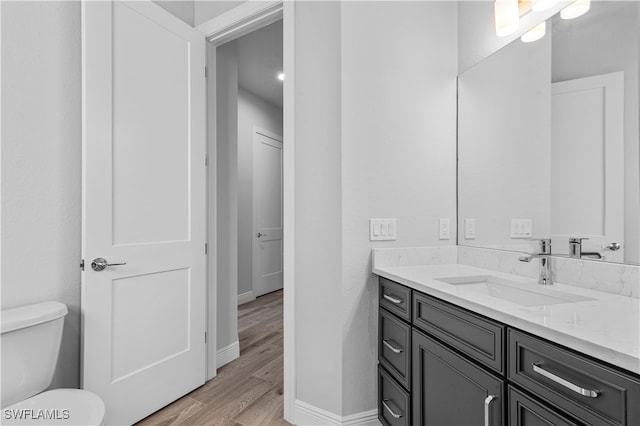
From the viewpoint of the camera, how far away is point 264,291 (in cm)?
486

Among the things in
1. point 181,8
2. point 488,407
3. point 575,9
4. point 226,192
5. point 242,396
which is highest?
point 181,8

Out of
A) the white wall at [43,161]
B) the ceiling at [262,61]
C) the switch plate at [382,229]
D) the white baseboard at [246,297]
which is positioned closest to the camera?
the white wall at [43,161]

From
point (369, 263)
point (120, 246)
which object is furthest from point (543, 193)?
point (120, 246)

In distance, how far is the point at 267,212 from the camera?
16.4ft

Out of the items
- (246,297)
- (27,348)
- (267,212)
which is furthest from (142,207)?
(267,212)

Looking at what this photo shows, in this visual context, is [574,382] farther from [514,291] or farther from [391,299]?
[391,299]

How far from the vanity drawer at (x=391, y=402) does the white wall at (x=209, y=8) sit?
7.77ft

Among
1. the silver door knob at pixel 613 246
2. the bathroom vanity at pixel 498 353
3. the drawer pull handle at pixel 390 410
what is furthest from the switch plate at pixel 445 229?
the drawer pull handle at pixel 390 410

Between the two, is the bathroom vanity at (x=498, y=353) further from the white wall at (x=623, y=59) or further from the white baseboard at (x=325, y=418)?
the white wall at (x=623, y=59)

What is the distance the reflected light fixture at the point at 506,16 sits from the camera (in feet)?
5.28

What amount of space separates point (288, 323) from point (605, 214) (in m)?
1.50

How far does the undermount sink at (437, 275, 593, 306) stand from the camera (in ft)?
4.08

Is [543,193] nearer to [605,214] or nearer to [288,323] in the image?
[605,214]

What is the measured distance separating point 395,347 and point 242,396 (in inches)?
44.9
